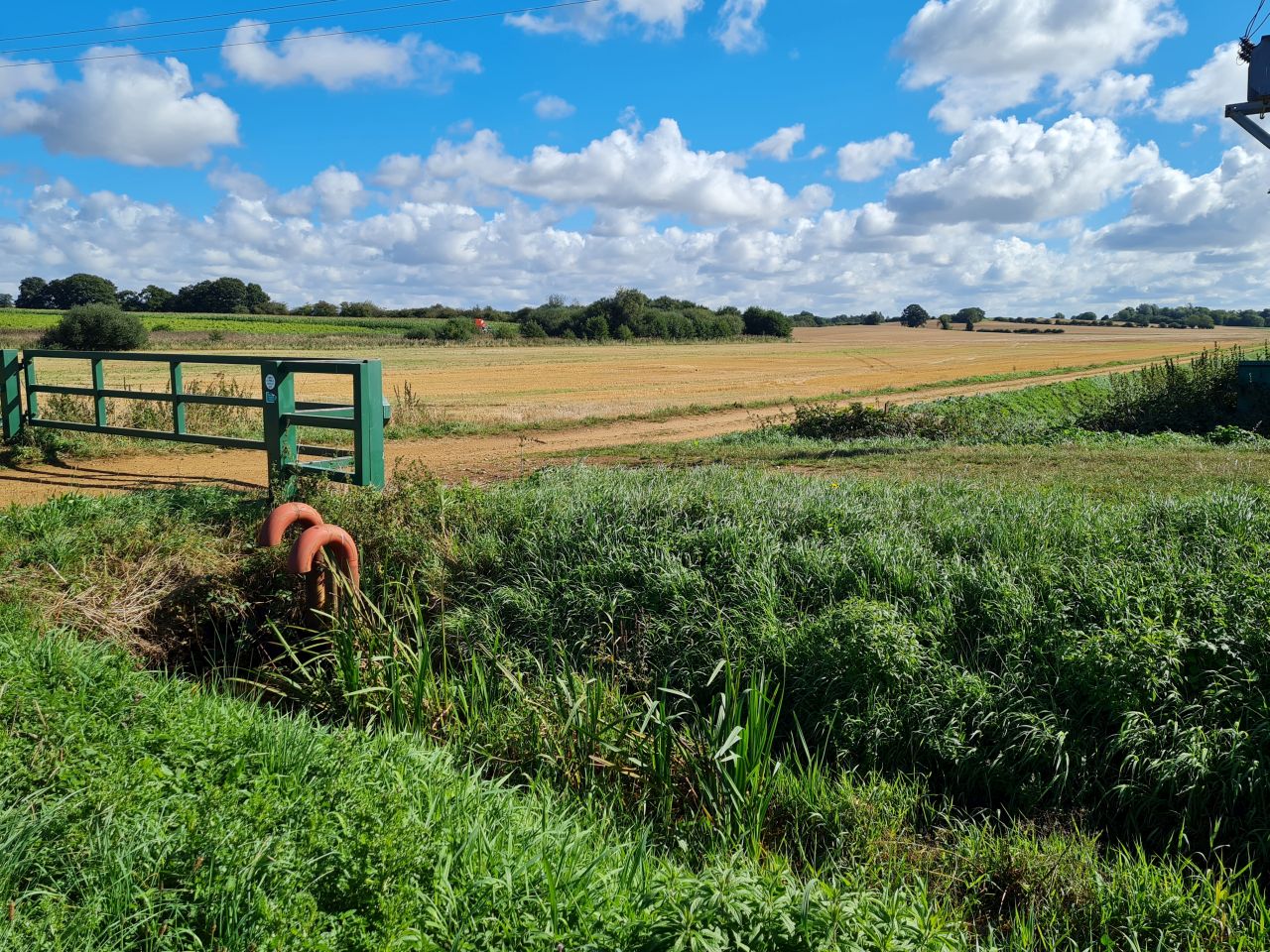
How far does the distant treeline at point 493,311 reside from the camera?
83.5 meters

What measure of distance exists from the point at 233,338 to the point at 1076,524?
5600cm

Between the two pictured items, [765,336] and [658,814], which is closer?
[658,814]

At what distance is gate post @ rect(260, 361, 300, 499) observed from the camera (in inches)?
356

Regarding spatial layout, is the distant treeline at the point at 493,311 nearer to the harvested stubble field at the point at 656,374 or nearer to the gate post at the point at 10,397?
the harvested stubble field at the point at 656,374

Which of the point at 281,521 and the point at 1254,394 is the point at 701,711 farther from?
the point at 1254,394

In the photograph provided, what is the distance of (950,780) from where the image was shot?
18.2 feet

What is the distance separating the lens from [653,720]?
6.07 meters

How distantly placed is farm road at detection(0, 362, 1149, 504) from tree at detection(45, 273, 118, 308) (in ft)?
261

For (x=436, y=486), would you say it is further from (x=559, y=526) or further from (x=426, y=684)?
(x=426, y=684)

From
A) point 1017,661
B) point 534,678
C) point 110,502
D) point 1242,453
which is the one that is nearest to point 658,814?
point 534,678

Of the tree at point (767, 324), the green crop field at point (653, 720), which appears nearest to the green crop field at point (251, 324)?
the tree at point (767, 324)

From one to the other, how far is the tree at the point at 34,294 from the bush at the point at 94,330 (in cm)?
4726

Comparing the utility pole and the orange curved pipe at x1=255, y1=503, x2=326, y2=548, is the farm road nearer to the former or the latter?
the orange curved pipe at x1=255, y1=503, x2=326, y2=548

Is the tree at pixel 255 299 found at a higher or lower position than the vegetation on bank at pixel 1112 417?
higher
